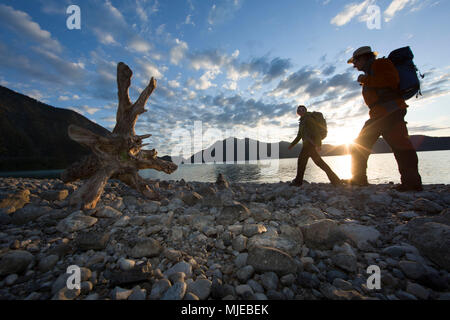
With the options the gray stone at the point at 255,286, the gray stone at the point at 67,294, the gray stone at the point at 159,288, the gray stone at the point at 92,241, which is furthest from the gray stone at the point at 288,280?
the gray stone at the point at 92,241

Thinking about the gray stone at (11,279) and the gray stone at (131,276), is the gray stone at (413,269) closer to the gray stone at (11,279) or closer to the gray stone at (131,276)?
the gray stone at (131,276)

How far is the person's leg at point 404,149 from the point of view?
3.96 meters

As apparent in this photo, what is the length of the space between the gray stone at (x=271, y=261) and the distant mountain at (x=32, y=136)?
3057 inches

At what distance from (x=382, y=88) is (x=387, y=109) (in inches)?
19.9

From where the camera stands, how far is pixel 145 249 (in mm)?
1962

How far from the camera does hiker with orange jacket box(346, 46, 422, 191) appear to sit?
382cm

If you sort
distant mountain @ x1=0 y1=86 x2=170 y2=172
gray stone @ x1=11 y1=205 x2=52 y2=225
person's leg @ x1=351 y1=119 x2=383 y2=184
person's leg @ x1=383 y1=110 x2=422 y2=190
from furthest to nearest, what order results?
distant mountain @ x1=0 y1=86 x2=170 y2=172 < person's leg @ x1=351 y1=119 x2=383 y2=184 < person's leg @ x1=383 y1=110 x2=422 y2=190 < gray stone @ x1=11 y1=205 x2=52 y2=225

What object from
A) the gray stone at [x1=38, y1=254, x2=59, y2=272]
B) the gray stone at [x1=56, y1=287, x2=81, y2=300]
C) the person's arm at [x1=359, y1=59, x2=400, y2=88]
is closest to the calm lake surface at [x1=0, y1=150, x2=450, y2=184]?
the person's arm at [x1=359, y1=59, x2=400, y2=88]

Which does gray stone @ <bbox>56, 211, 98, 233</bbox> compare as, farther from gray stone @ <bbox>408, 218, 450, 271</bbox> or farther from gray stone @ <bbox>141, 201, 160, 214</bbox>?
gray stone @ <bbox>408, 218, 450, 271</bbox>

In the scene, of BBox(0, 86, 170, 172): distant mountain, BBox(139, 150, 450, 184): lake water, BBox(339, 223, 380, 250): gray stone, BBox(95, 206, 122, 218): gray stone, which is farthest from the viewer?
BBox(0, 86, 170, 172): distant mountain

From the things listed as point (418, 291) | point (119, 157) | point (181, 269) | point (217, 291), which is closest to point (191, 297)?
point (217, 291)

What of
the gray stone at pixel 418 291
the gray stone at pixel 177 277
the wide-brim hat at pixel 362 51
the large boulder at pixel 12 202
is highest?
the wide-brim hat at pixel 362 51

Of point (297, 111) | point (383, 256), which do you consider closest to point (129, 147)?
point (383, 256)

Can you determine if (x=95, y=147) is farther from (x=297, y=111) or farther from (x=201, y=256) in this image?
(x=297, y=111)
